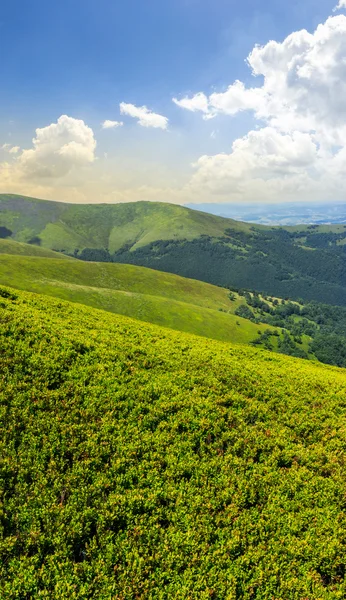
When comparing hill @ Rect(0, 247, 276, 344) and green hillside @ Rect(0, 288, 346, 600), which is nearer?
green hillside @ Rect(0, 288, 346, 600)

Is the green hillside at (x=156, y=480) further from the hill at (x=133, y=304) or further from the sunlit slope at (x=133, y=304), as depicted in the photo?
the sunlit slope at (x=133, y=304)

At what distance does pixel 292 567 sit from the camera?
1216 cm

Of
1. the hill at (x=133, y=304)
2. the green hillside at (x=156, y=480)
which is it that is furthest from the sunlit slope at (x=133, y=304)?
the green hillside at (x=156, y=480)

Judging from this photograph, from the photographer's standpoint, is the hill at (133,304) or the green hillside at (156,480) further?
the hill at (133,304)

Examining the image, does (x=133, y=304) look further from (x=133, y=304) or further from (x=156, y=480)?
(x=156, y=480)

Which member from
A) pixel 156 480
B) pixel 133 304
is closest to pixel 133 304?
pixel 133 304

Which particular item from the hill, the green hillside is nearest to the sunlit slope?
the hill

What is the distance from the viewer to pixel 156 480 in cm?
1470

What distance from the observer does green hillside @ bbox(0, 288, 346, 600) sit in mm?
11234

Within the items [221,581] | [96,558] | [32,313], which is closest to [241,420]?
[221,581]

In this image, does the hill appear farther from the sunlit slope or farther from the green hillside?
the green hillside

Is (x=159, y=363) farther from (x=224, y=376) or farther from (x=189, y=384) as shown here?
(x=224, y=376)

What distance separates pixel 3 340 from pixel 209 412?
1498 centimetres

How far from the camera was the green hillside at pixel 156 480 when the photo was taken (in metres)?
11.2
